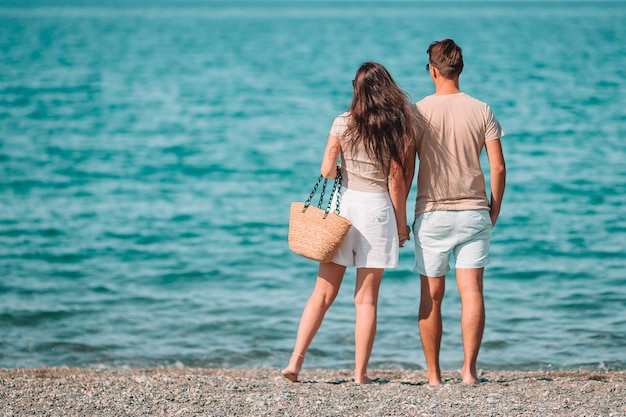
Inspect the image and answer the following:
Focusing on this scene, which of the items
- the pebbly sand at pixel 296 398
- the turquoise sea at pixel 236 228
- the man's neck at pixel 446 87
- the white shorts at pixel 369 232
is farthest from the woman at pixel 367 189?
the turquoise sea at pixel 236 228

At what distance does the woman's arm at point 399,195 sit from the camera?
4.75 m

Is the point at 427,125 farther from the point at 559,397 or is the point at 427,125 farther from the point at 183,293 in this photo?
the point at 183,293

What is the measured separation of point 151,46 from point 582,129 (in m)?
39.5

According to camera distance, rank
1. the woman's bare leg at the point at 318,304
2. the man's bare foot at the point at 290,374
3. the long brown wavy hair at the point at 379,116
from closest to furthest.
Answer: the long brown wavy hair at the point at 379,116 < the woman's bare leg at the point at 318,304 < the man's bare foot at the point at 290,374

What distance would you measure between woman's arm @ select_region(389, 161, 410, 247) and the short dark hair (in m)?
0.62

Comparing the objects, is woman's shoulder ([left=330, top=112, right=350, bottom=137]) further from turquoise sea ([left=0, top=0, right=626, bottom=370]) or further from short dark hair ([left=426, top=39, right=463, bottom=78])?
turquoise sea ([left=0, top=0, right=626, bottom=370])

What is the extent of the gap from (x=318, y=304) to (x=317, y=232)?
56 centimetres

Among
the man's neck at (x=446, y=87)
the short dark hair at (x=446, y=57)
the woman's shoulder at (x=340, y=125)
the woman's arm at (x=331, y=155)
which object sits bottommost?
the woman's arm at (x=331, y=155)

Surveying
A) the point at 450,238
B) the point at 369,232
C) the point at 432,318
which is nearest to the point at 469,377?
the point at 432,318

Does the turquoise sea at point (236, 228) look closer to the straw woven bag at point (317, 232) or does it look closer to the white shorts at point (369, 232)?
the white shorts at point (369, 232)

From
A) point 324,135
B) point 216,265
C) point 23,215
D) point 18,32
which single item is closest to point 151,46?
point 18,32

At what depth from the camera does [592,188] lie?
48.8 feet

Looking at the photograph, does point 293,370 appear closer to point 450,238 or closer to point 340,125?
point 450,238

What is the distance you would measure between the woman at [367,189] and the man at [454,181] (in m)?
0.14
